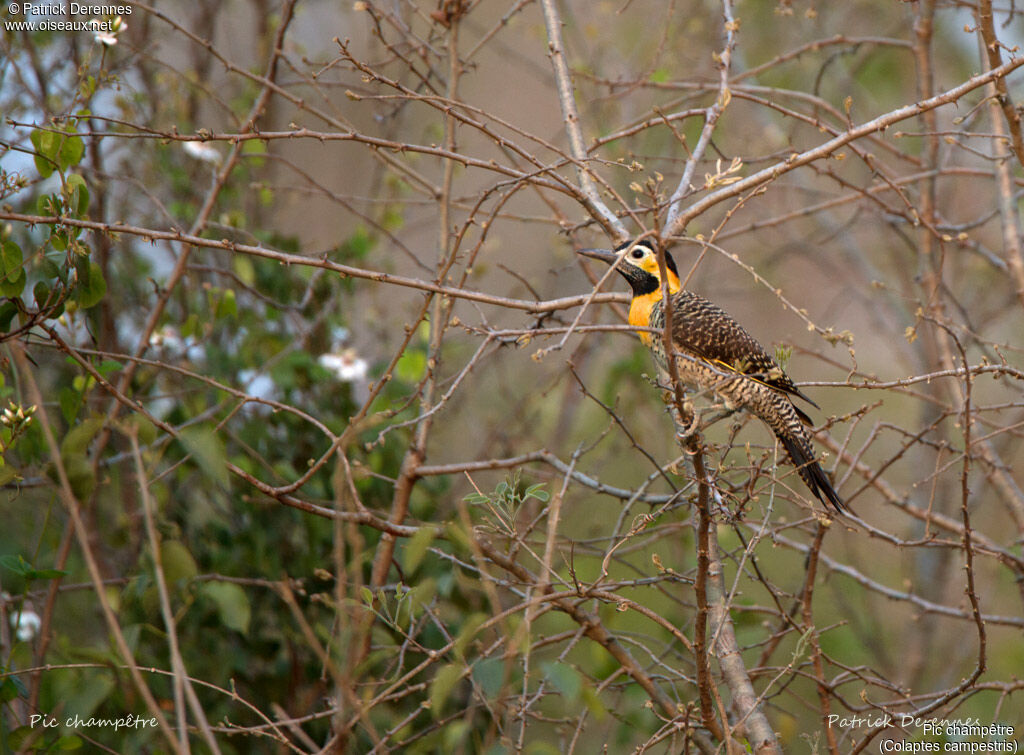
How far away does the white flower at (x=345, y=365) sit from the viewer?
3.75m

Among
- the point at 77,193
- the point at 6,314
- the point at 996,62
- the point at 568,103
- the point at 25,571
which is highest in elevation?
the point at 996,62

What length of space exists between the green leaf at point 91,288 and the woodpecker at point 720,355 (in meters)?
1.50

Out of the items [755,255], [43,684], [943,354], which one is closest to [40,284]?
[43,684]

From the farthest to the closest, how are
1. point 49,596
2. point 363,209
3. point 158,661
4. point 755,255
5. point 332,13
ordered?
point 332,13, point 755,255, point 363,209, point 158,661, point 49,596

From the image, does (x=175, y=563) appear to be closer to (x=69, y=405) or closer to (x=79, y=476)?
(x=79, y=476)

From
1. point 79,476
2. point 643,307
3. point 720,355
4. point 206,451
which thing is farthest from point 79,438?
point 643,307

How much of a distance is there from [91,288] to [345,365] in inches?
52.7

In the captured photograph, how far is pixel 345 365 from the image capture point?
3801 millimetres

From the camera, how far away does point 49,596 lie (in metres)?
2.97

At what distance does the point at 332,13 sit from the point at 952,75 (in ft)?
18.0

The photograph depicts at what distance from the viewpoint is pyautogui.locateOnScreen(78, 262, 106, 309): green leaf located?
2.53 metres

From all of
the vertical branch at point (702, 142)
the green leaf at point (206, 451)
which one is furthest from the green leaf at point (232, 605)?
the vertical branch at point (702, 142)

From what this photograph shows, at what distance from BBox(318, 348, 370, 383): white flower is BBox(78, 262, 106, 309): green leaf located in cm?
125

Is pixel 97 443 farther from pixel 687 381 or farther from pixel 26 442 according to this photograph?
pixel 687 381
